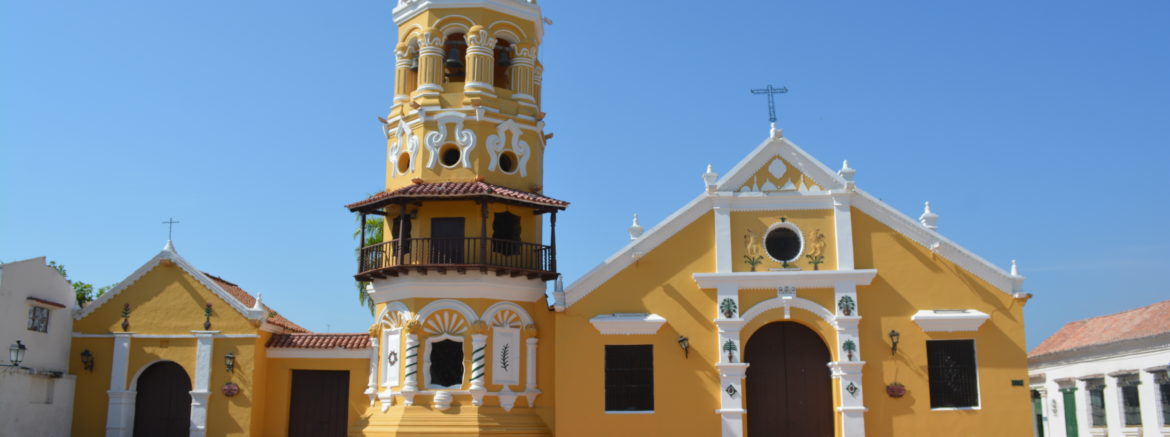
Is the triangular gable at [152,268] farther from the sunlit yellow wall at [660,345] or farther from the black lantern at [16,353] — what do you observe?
the sunlit yellow wall at [660,345]

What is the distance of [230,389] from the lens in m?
25.2

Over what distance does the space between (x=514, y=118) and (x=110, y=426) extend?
12426 mm

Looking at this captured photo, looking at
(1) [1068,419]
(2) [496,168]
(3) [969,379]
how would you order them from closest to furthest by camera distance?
1. (3) [969,379]
2. (2) [496,168]
3. (1) [1068,419]

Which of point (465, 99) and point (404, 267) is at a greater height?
point (465, 99)

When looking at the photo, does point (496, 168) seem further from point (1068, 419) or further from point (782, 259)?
point (1068, 419)

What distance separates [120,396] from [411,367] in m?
7.48

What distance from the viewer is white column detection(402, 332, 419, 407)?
24.0m

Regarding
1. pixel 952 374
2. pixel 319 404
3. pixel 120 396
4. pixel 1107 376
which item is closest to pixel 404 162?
pixel 319 404

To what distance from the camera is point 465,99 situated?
26.0m

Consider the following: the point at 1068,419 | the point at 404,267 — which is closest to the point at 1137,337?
the point at 1068,419

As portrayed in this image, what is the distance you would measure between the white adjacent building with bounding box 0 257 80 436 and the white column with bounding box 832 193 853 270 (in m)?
18.9

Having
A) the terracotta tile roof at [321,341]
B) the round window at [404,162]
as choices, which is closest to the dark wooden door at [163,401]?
the terracotta tile roof at [321,341]

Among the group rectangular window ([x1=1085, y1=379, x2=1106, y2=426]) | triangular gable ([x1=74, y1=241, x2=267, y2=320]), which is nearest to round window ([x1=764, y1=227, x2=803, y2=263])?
rectangular window ([x1=1085, y1=379, x2=1106, y2=426])

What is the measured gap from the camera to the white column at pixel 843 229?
24359 mm
